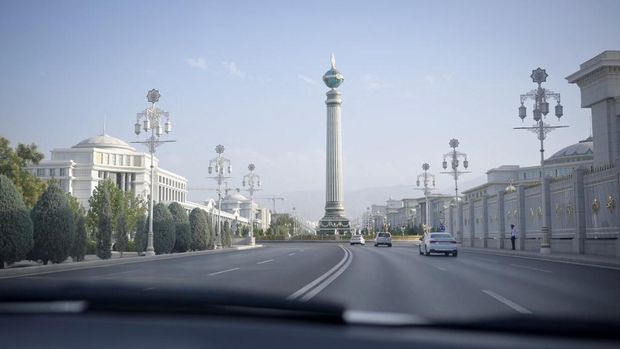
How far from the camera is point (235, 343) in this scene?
11.3ft

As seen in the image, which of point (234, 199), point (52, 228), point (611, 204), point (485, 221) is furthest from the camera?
point (234, 199)

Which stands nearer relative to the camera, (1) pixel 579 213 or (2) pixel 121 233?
(1) pixel 579 213

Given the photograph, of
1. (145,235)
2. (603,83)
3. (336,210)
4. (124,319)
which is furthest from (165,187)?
(124,319)

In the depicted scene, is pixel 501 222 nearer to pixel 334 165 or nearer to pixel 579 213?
pixel 579 213

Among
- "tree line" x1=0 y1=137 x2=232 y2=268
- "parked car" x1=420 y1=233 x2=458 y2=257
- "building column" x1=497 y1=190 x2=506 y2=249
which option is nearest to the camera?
"tree line" x1=0 y1=137 x2=232 y2=268

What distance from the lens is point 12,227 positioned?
2189cm

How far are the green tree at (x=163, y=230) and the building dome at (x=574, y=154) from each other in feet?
225

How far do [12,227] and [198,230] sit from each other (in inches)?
998

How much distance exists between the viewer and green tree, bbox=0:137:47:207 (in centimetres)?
4188

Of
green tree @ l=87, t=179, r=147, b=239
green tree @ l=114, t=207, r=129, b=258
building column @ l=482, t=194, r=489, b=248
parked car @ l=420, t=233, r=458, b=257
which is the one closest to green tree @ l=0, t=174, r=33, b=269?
green tree @ l=114, t=207, r=129, b=258

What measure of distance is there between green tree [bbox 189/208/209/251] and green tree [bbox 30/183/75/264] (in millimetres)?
20417

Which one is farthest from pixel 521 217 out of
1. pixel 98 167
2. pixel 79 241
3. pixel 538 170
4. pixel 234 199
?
pixel 234 199

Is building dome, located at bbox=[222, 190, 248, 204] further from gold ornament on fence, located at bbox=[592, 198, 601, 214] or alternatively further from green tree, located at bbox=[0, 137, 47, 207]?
gold ornament on fence, located at bbox=[592, 198, 601, 214]

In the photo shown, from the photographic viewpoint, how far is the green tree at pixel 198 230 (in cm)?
4669
